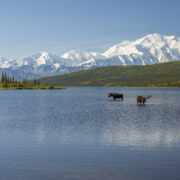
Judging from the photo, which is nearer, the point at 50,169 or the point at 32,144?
the point at 50,169

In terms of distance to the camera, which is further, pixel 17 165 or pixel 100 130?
pixel 100 130

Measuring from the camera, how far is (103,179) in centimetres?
2017

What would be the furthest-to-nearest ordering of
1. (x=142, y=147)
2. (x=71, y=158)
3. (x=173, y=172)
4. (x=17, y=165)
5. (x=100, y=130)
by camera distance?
(x=100, y=130)
(x=142, y=147)
(x=71, y=158)
(x=17, y=165)
(x=173, y=172)

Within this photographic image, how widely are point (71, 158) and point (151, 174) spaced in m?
7.23

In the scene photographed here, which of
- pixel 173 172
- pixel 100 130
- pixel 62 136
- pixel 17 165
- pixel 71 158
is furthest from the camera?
pixel 100 130

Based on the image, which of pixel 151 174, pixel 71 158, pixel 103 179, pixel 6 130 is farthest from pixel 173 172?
pixel 6 130

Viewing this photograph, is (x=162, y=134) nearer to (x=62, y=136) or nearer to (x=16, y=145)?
(x=62, y=136)

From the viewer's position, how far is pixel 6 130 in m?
41.5

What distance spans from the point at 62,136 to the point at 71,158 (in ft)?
36.1

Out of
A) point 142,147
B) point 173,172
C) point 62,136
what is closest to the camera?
point 173,172

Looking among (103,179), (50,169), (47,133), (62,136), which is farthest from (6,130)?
(103,179)

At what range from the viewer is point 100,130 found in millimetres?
41438

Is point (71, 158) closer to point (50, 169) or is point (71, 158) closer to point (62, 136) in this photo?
point (50, 169)

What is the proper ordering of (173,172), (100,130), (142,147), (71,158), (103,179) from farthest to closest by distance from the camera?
(100,130), (142,147), (71,158), (173,172), (103,179)
